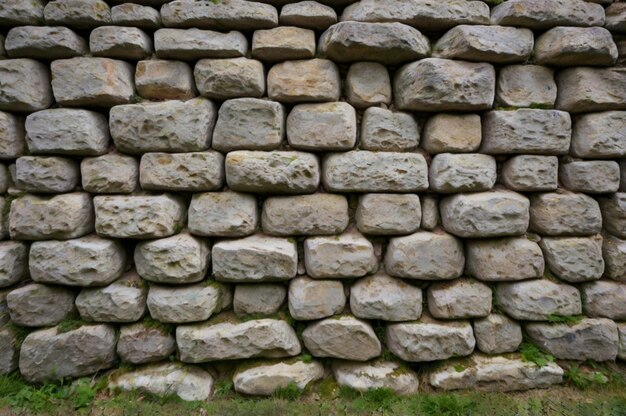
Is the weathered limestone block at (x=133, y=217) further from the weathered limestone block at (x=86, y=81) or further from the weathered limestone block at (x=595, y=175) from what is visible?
the weathered limestone block at (x=595, y=175)

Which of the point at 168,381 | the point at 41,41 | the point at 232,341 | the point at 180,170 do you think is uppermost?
the point at 41,41

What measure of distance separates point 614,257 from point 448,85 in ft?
5.35

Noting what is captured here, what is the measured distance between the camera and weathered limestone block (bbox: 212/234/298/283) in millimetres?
1858

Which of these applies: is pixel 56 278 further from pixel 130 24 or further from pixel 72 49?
pixel 130 24

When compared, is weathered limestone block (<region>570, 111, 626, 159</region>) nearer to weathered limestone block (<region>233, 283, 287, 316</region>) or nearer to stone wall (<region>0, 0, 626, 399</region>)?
stone wall (<region>0, 0, 626, 399</region>)

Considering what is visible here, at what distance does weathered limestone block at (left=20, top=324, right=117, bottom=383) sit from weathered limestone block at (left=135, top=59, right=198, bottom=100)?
1.61 metres

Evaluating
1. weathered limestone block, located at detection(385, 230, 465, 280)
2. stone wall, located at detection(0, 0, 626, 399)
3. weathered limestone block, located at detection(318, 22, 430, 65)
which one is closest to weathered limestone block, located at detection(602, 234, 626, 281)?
stone wall, located at detection(0, 0, 626, 399)

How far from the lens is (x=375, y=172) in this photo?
73.5 inches

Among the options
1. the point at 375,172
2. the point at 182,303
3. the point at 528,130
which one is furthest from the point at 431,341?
the point at 182,303

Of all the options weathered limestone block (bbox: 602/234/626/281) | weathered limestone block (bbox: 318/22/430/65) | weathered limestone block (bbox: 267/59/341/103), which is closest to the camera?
weathered limestone block (bbox: 318/22/430/65)

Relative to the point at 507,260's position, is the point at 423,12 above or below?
above

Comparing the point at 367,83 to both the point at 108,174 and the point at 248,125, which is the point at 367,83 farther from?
the point at 108,174

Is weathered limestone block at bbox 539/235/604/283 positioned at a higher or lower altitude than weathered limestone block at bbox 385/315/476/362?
higher

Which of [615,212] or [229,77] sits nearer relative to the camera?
[229,77]
